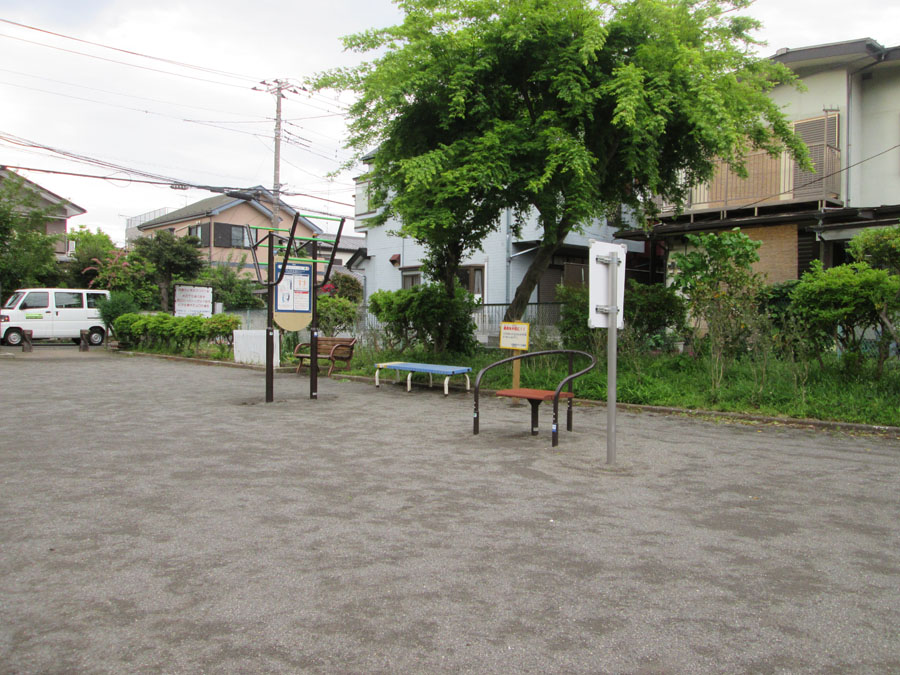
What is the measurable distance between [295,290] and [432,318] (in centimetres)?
382

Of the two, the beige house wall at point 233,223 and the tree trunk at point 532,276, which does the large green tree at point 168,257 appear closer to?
the beige house wall at point 233,223

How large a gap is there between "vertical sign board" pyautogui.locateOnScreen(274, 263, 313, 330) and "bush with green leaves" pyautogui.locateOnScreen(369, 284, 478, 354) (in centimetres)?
337

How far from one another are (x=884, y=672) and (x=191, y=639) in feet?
9.99

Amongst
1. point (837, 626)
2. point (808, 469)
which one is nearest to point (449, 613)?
point (837, 626)

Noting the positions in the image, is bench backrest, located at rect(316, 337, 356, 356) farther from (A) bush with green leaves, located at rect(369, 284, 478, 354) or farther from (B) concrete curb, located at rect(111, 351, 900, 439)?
(B) concrete curb, located at rect(111, 351, 900, 439)

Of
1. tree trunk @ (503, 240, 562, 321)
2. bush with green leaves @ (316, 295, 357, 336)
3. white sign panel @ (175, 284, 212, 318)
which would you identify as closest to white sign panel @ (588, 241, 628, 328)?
tree trunk @ (503, 240, 562, 321)

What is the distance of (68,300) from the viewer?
26.3 metres

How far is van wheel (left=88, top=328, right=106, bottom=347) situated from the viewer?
87.9 ft

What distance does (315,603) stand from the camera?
3.50m

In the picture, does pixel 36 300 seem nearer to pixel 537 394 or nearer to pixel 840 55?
pixel 537 394

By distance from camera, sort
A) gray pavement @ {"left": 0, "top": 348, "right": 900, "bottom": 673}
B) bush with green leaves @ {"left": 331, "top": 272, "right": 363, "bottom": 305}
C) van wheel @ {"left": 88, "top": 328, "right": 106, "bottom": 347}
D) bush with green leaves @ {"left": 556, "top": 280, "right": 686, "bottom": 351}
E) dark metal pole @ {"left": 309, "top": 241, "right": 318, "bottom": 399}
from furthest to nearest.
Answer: bush with green leaves @ {"left": 331, "top": 272, "right": 363, "bottom": 305}, van wheel @ {"left": 88, "top": 328, "right": 106, "bottom": 347}, bush with green leaves @ {"left": 556, "top": 280, "right": 686, "bottom": 351}, dark metal pole @ {"left": 309, "top": 241, "right": 318, "bottom": 399}, gray pavement @ {"left": 0, "top": 348, "right": 900, "bottom": 673}

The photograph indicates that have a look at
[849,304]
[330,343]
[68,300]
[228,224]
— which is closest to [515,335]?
[849,304]

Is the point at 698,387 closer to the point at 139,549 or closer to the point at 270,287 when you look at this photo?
the point at 270,287

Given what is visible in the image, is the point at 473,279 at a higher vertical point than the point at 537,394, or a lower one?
higher
